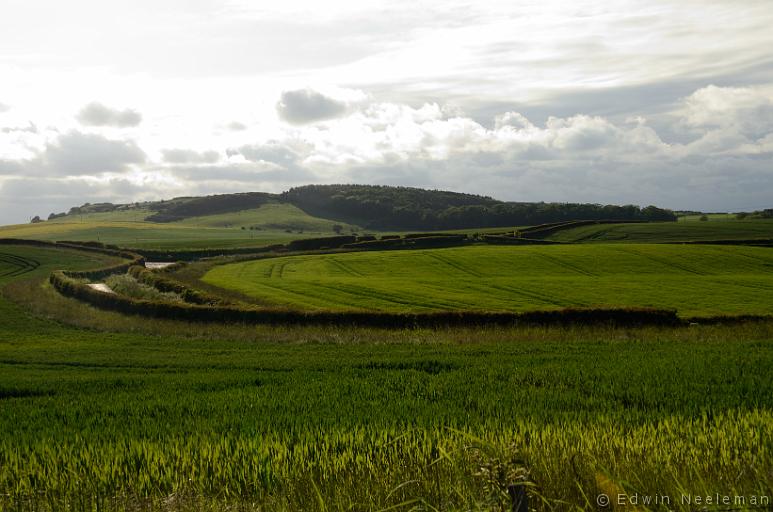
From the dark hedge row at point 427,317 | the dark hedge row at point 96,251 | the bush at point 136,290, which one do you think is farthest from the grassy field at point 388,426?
the dark hedge row at point 96,251

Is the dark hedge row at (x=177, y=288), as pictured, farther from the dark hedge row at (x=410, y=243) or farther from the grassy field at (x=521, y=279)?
the dark hedge row at (x=410, y=243)

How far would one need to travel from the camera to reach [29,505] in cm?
663

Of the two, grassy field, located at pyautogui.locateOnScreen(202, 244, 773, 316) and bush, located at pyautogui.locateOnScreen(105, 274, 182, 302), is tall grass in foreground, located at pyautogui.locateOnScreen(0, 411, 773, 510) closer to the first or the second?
grassy field, located at pyautogui.locateOnScreen(202, 244, 773, 316)

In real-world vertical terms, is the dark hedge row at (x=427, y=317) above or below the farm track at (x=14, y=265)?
below

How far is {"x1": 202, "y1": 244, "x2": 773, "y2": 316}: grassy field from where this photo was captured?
44.1 metres

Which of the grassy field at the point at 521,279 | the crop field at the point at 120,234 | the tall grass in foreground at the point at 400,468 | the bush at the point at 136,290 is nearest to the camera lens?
the tall grass in foreground at the point at 400,468

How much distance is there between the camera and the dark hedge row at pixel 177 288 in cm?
4588

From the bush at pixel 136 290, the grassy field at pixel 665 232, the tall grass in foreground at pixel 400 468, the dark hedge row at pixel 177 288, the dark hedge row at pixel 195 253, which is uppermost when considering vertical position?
the grassy field at pixel 665 232

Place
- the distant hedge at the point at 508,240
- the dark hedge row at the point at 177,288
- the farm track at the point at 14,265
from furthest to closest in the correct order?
the distant hedge at the point at 508,240
the farm track at the point at 14,265
the dark hedge row at the point at 177,288

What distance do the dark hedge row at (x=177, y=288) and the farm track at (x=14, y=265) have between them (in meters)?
18.0

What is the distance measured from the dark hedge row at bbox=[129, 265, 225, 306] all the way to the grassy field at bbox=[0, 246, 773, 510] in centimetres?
1870

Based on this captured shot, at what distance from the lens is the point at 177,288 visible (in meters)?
52.3

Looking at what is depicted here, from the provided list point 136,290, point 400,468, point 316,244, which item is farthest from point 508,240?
point 400,468

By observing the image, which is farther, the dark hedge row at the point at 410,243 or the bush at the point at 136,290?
the dark hedge row at the point at 410,243
